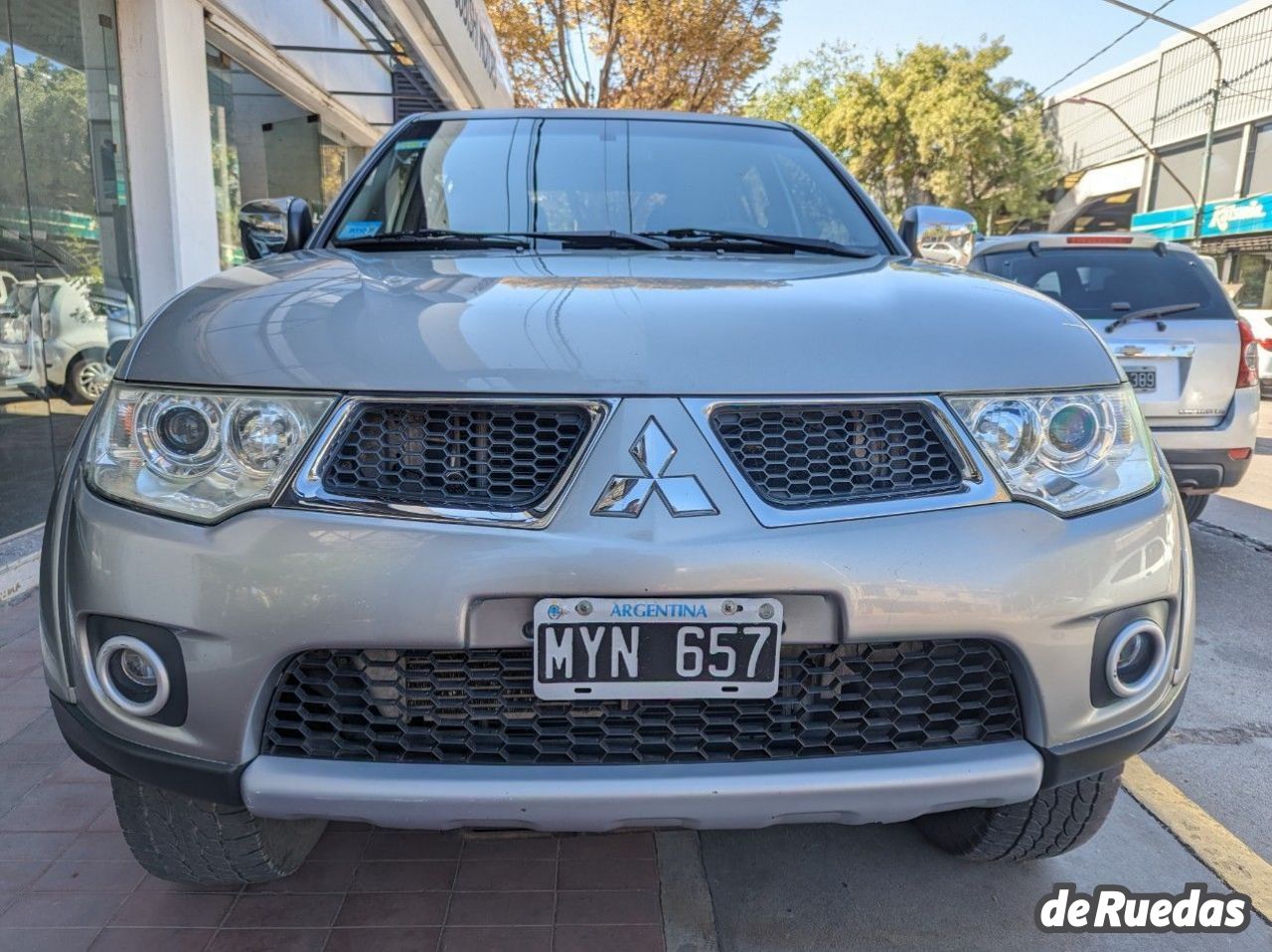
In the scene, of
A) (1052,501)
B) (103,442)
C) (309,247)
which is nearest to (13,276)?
(309,247)

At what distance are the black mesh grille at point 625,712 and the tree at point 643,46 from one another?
16609 millimetres

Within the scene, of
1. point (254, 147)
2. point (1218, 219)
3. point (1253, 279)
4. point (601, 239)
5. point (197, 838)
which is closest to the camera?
point (197, 838)

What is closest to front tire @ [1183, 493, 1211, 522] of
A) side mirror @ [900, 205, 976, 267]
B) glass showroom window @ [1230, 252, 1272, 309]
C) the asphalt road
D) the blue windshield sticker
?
the asphalt road

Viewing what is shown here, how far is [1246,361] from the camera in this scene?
455cm

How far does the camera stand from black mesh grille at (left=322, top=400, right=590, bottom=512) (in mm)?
1456

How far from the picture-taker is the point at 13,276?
445 cm

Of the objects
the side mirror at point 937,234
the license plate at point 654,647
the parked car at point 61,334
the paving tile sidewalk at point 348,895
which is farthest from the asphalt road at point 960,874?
the parked car at point 61,334

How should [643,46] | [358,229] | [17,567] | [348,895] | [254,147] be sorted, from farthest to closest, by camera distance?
1. [643,46]
2. [254,147]
3. [17,567]
4. [358,229]
5. [348,895]

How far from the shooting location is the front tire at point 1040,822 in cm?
185

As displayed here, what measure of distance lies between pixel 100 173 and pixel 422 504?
196 inches

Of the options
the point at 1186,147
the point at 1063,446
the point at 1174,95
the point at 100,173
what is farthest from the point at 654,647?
the point at 1174,95

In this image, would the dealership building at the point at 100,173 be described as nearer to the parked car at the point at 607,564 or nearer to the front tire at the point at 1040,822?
the parked car at the point at 607,564

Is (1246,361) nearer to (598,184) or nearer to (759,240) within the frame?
(759,240)

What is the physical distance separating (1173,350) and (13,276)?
5.58m
